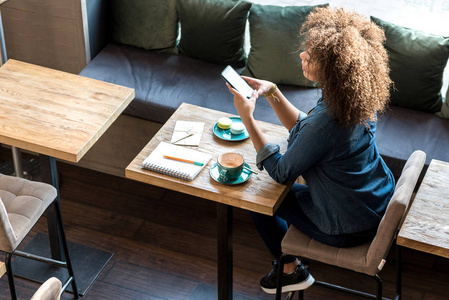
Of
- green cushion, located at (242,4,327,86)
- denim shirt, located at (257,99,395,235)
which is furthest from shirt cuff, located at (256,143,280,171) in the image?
green cushion, located at (242,4,327,86)

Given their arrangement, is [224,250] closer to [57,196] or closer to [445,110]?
[57,196]

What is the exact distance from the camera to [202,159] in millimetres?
2504

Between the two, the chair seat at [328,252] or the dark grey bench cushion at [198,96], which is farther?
the dark grey bench cushion at [198,96]

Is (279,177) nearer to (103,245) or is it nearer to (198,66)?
(103,245)

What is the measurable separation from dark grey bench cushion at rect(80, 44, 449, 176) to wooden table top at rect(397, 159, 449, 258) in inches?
26.0

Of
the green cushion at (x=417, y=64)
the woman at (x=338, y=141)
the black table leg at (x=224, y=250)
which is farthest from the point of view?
the green cushion at (x=417, y=64)

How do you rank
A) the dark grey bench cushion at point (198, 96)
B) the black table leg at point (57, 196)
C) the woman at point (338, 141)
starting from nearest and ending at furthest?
the woman at point (338, 141) → the black table leg at point (57, 196) → the dark grey bench cushion at point (198, 96)

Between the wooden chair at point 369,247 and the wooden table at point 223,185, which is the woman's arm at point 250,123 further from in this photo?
the wooden chair at point 369,247

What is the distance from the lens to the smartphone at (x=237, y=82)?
2.58 metres

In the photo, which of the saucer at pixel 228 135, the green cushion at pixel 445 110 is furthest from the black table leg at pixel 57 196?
the green cushion at pixel 445 110

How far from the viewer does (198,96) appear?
138 inches

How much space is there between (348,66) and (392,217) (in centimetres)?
54

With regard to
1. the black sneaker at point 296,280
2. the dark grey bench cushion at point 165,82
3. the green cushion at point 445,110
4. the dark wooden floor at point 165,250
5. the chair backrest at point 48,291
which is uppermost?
the chair backrest at point 48,291

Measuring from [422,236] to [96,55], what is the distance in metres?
2.30
